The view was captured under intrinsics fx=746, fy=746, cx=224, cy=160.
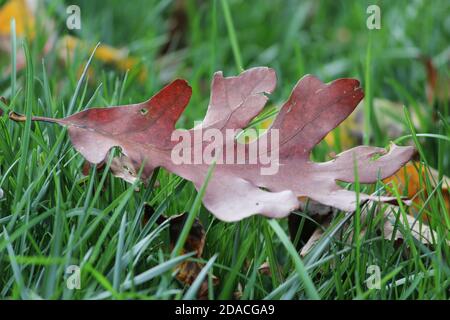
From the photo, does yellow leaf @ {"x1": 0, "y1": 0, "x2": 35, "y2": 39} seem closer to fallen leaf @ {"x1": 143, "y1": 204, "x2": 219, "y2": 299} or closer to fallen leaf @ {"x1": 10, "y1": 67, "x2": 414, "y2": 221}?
fallen leaf @ {"x1": 10, "y1": 67, "x2": 414, "y2": 221}

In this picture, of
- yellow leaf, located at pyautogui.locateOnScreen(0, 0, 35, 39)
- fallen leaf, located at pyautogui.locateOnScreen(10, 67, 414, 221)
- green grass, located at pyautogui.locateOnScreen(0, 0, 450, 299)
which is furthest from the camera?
yellow leaf, located at pyautogui.locateOnScreen(0, 0, 35, 39)

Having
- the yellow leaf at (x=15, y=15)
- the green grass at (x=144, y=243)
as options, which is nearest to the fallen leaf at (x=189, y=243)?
the green grass at (x=144, y=243)

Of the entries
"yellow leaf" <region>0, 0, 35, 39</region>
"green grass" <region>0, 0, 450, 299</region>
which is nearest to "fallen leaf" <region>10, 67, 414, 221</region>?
"green grass" <region>0, 0, 450, 299</region>

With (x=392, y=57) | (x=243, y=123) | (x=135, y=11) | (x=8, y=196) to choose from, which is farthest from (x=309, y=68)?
(x=8, y=196)

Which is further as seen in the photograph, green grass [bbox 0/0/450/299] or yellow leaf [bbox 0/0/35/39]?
yellow leaf [bbox 0/0/35/39]

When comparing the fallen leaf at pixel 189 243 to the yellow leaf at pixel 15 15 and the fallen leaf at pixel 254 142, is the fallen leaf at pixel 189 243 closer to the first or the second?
the fallen leaf at pixel 254 142

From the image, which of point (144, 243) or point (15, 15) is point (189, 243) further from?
point (15, 15)

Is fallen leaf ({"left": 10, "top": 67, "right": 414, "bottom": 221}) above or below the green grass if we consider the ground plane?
above

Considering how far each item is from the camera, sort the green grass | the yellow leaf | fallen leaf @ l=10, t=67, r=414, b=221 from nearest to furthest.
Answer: the green grass → fallen leaf @ l=10, t=67, r=414, b=221 → the yellow leaf
